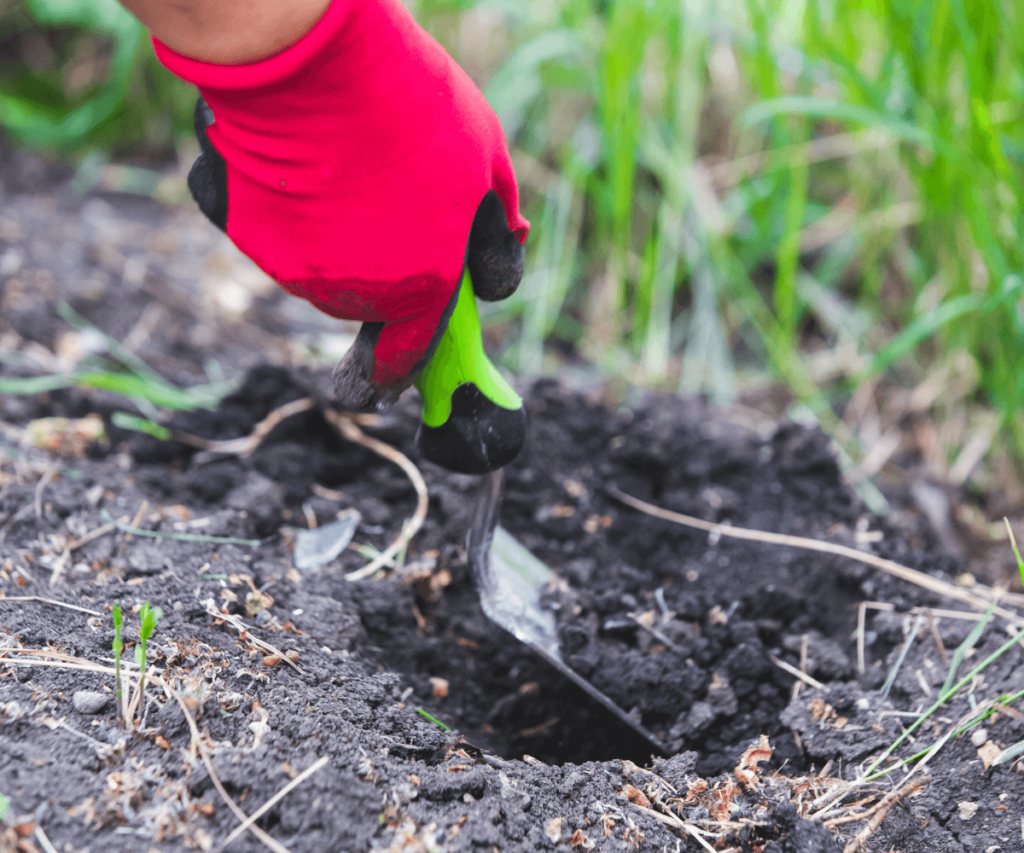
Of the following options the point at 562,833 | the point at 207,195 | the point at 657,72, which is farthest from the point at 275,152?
the point at 657,72

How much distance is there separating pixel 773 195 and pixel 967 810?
4.85 feet

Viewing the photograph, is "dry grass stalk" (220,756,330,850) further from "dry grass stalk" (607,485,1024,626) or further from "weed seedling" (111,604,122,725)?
"dry grass stalk" (607,485,1024,626)

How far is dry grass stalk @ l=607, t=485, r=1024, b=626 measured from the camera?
118 cm

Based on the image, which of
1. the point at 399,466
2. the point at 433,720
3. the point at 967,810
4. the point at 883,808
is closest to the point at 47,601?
the point at 433,720

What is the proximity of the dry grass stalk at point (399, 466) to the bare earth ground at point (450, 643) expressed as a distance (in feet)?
0.07

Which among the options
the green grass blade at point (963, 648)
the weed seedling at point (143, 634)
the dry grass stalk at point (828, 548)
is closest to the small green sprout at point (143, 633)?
the weed seedling at point (143, 634)

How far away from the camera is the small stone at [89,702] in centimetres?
79

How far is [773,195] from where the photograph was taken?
6.33 ft

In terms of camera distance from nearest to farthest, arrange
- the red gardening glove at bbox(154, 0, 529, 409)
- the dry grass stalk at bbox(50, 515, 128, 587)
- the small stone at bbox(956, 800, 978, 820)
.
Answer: the red gardening glove at bbox(154, 0, 529, 409)
the small stone at bbox(956, 800, 978, 820)
the dry grass stalk at bbox(50, 515, 128, 587)

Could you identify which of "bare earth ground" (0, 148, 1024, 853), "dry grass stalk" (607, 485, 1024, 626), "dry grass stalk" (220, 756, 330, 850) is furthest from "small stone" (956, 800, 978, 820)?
"dry grass stalk" (220, 756, 330, 850)

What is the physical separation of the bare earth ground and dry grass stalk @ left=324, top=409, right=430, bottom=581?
0.02 meters

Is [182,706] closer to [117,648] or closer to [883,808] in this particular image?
[117,648]

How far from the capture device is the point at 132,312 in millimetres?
1842

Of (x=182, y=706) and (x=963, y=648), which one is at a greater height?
(x=182, y=706)
